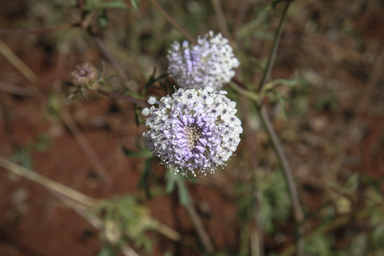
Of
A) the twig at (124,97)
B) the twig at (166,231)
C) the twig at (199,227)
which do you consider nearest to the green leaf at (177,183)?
the twig at (199,227)

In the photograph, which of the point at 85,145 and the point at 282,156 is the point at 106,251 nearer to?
the point at 85,145

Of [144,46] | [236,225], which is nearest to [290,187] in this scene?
[236,225]

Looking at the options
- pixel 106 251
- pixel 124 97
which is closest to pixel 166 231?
pixel 106 251

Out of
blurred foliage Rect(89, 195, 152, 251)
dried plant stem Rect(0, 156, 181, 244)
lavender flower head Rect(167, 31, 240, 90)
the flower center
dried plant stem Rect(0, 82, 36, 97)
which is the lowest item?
the flower center

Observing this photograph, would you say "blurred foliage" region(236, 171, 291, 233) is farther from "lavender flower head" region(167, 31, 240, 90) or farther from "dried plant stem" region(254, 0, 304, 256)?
"lavender flower head" region(167, 31, 240, 90)

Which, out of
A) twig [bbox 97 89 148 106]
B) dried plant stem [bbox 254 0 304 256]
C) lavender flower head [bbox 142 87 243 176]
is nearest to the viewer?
lavender flower head [bbox 142 87 243 176]

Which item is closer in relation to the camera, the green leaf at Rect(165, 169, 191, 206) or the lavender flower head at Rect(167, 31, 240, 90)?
the lavender flower head at Rect(167, 31, 240, 90)

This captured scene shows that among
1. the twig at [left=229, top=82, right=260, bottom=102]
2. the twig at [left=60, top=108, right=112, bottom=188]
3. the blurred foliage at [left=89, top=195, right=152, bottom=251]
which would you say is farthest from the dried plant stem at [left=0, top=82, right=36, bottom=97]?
the twig at [left=229, top=82, right=260, bottom=102]
